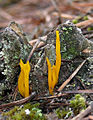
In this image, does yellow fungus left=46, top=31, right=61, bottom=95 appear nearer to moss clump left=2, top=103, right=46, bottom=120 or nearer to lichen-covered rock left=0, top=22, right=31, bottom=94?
moss clump left=2, top=103, right=46, bottom=120

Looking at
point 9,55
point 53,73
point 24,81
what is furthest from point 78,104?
point 9,55

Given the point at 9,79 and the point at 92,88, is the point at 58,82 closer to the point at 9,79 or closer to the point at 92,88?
the point at 92,88

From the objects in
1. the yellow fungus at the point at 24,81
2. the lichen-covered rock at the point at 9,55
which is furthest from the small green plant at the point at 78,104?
the lichen-covered rock at the point at 9,55

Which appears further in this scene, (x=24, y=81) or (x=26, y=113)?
(x=24, y=81)

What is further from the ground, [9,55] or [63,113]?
[9,55]

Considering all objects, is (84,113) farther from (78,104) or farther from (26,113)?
(26,113)

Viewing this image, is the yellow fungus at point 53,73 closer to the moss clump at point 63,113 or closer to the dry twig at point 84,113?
the moss clump at point 63,113
